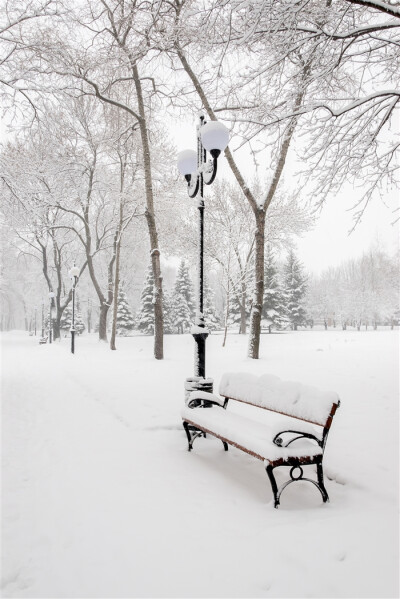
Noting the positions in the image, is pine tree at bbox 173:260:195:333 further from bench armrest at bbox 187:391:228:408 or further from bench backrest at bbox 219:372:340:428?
bench backrest at bbox 219:372:340:428

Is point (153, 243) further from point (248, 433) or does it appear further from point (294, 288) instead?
point (294, 288)

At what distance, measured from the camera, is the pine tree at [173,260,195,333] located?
43.6m

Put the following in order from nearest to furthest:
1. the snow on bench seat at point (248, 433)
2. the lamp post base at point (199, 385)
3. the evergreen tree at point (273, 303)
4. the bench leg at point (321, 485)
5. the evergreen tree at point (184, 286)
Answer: the snow on bench seat at point (248, 433), the bench leg at point (321, 485), the lamp post base at point (199, 385), the evergreen tree at point (273, 303), the evergreen tree at point (184, 286)

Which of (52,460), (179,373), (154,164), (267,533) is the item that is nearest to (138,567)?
(267,533)

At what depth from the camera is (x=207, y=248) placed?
25.4m

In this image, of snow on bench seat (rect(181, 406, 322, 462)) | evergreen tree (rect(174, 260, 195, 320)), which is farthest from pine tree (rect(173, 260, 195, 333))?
snow on bench seat (rect(181, 406, 322, 462))

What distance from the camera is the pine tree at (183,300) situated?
43562 mm

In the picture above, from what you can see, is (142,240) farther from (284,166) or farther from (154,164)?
(284,166)

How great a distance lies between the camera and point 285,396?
4051 mm

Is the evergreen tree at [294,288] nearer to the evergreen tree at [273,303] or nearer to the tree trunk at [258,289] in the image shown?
the evergreen tree at [273,303]

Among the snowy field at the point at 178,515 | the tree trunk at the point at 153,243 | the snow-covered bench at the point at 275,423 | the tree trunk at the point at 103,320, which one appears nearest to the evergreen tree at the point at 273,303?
the tree trunk at the point at 103,320

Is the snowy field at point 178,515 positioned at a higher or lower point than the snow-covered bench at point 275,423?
lower

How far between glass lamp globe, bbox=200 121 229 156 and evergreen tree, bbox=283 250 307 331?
43325 mm

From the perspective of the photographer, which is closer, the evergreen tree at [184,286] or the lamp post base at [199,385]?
the lamp post base at [199,385]
